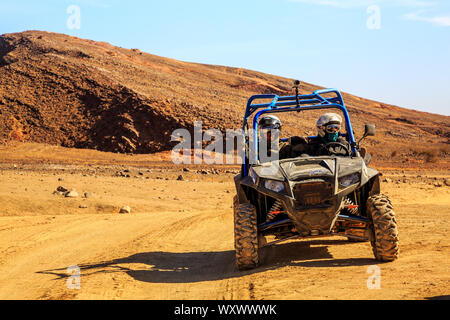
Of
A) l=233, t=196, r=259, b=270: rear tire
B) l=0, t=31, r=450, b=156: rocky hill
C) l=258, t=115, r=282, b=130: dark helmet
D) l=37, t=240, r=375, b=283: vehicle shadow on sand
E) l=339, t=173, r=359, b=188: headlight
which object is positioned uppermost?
l=0, t=31, r=450, b=156: rocky hill

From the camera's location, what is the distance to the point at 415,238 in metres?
9.37

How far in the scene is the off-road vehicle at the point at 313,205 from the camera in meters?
6.85

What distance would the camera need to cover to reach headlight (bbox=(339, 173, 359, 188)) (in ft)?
22.8

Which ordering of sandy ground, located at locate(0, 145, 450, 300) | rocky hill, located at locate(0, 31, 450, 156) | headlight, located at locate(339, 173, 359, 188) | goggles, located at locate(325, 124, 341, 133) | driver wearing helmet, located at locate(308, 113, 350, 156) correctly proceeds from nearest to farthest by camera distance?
1. sandy ground, located at locate(0, 145, 450, 300)
2. headlight, located at locate(339, 173, 359, 188)
3. driver wearing helmet, located at locate(308, 113, 350, 156)
4. goggles, located at locate(325, 124, 341, 133)
5. rocky hill, located at locate(0, 31, 450, 156)

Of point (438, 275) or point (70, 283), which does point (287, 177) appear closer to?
point (438, 275)

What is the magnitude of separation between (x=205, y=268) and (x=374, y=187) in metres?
2.87

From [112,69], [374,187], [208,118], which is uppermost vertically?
[112,69]

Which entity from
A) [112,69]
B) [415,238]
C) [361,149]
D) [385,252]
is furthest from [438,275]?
[112,69]

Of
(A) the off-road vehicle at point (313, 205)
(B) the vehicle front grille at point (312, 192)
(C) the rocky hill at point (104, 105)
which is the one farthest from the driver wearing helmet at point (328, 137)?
(C) the rocky hill at point (104, 105)

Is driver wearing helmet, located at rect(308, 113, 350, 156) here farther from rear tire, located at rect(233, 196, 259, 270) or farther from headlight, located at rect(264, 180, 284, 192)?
rear tire, located at rect(233, 196, 259, 270)

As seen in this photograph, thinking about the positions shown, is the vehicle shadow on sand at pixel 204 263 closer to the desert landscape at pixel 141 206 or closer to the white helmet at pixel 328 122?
the desert landscape at pixel 141 206

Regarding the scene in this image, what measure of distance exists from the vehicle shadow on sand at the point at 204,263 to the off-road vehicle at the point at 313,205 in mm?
372

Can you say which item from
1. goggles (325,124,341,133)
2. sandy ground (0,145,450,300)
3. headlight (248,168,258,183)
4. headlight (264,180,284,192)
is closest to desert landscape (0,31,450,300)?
sandy ground (0,145,450,300)

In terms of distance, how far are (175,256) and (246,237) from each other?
2.64m
